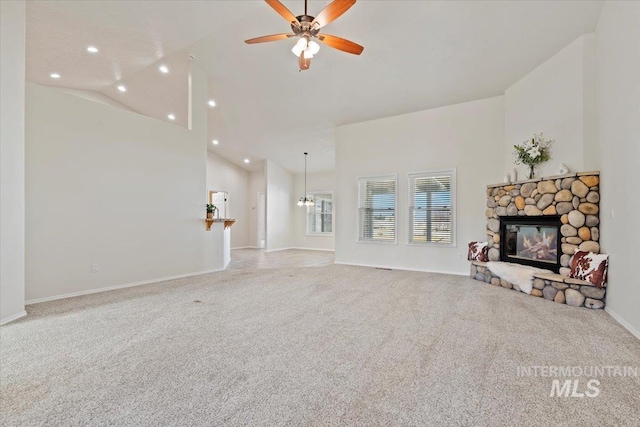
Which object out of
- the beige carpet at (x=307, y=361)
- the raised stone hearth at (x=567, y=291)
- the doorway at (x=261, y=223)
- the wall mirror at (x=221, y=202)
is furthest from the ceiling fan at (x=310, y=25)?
the doorway at (x=261, y=223)

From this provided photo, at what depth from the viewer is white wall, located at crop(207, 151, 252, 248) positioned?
396 inches

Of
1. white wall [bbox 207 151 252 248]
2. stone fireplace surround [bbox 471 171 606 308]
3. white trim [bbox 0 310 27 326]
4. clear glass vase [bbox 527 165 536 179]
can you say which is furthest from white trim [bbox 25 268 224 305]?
clear glass vase [bbox 527 165 536 179]

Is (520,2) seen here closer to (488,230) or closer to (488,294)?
(488,230)

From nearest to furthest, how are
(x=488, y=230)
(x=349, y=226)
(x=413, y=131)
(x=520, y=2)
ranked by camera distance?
(x=520, y=2) → (x=488, y=230) → (x=413, y=131) → (x=349, y=226)

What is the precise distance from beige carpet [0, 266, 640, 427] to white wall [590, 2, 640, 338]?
1.49 feet

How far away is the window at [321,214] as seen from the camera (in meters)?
10.8

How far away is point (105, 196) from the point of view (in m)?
4.29

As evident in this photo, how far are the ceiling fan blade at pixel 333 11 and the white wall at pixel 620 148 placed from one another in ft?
9.18

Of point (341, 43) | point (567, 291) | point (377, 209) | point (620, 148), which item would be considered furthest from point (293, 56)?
point (567, 291)

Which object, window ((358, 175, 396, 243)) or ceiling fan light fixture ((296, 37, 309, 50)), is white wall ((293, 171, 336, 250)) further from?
ceiling fan light fixture ((296, 37, 309, 50))

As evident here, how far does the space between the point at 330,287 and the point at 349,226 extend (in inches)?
104

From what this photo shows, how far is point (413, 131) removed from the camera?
20.0 feet

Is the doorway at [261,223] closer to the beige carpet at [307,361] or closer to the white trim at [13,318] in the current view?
→ the beige carpet at [307,361]

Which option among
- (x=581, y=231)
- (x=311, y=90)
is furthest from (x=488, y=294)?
(x=311, y=90)
